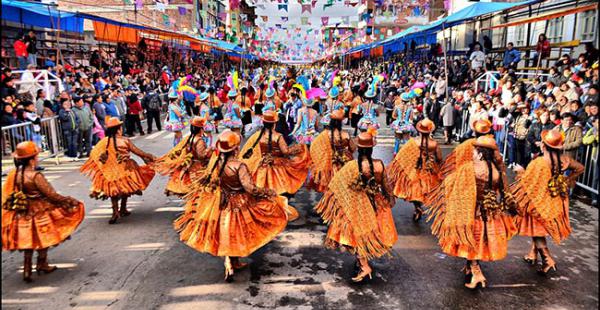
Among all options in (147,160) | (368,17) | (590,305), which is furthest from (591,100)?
(368,17)

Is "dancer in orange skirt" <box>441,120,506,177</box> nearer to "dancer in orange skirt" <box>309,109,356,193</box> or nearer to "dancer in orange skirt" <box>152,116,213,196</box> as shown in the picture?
"dancer in orange skirt" <box>309,109,356,193</box>

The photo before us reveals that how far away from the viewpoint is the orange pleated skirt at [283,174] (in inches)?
269

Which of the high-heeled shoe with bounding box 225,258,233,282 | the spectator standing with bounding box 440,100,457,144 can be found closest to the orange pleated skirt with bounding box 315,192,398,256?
the high-heeled shoe with bounding box 225,258,233,282

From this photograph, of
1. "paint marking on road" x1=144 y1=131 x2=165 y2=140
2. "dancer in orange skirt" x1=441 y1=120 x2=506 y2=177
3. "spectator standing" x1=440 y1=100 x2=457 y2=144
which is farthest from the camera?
"paint marking on road" x1=144 y1=131 x2=165 y2=140

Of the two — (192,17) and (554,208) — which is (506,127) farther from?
(192,17)

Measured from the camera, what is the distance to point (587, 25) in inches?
580

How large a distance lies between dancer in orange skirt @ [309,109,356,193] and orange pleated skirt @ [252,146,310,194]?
22cm

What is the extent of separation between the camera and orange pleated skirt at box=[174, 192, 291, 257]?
4.80 m

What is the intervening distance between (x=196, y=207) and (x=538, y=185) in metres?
4.01

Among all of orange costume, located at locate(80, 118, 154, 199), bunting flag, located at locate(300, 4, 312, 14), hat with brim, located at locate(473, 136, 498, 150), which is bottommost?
orange costume, located at locate(80, 118, 154, 199)

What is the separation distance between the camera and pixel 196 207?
516 centimetres

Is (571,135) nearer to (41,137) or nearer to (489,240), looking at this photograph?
(489,240)

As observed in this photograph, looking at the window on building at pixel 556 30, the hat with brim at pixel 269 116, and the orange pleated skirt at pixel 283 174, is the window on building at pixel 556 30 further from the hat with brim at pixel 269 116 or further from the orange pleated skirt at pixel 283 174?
the hat with brim at pixel 269 116

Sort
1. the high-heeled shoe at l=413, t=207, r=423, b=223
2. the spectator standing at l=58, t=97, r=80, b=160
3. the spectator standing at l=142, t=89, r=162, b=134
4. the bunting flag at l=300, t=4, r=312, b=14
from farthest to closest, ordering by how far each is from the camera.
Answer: the bunting flag at l=300, t=4, r=312, b=14 → the spectator standing at l=142, t=89, r=162, b=134 → the spectator standing at l=58, t=97, r=80, b=160 → the high-heeled shoe at l=413, t=207, r=423, b=223
